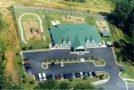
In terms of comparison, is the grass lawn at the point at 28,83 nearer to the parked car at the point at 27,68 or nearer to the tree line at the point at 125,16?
the parked car at the point at 27,68

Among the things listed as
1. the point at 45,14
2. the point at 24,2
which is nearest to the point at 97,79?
the point at 45,14

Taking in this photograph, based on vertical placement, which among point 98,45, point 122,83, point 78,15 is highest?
point 78,15

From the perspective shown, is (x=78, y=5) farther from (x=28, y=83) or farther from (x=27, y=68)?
(x=28, y=83)

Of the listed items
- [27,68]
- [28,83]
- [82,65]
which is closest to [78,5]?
[82,65]

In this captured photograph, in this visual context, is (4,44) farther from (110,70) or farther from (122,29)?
(122,29)

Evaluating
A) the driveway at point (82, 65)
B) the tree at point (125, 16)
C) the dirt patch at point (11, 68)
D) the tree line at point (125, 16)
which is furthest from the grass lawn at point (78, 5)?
the dirt patch at point (11, 68)
